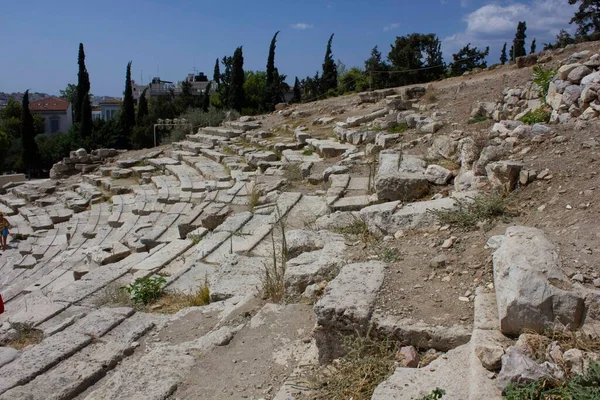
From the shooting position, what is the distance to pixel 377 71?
25359 millimetres

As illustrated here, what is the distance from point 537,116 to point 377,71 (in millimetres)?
19033

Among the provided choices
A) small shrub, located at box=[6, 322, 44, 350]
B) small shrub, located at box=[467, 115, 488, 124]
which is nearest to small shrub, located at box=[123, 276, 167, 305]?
small shrub, located at box=[6, 322, 44, 350]

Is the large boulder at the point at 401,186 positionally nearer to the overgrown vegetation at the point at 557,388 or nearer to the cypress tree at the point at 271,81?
the overgrown vegetation at the point at 557,388

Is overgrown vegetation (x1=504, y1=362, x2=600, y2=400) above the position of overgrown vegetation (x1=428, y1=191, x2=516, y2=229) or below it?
below

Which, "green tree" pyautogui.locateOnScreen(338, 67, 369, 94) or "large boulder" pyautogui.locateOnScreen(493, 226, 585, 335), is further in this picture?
"green tree" pyautogui.locateOnScreen(338, 67, 369, 94)

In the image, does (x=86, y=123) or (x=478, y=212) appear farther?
(x=86, y=123)

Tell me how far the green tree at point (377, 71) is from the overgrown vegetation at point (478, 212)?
19586 mm

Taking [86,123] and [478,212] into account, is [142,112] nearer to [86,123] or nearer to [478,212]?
[86,123]

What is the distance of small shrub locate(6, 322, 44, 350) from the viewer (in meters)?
5.27

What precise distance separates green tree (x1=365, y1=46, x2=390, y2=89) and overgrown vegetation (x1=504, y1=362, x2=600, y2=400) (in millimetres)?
22100

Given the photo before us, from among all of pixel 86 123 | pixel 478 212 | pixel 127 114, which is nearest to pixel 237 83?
pixel 127 114

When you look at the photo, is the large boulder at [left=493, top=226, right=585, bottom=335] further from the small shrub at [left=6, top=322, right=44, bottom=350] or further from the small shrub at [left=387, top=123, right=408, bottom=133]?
the small shrub at [left=387, top=123, right=408, bottom=133]

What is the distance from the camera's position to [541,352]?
2.55 metres

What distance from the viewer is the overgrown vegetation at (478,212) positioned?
4.45 m
